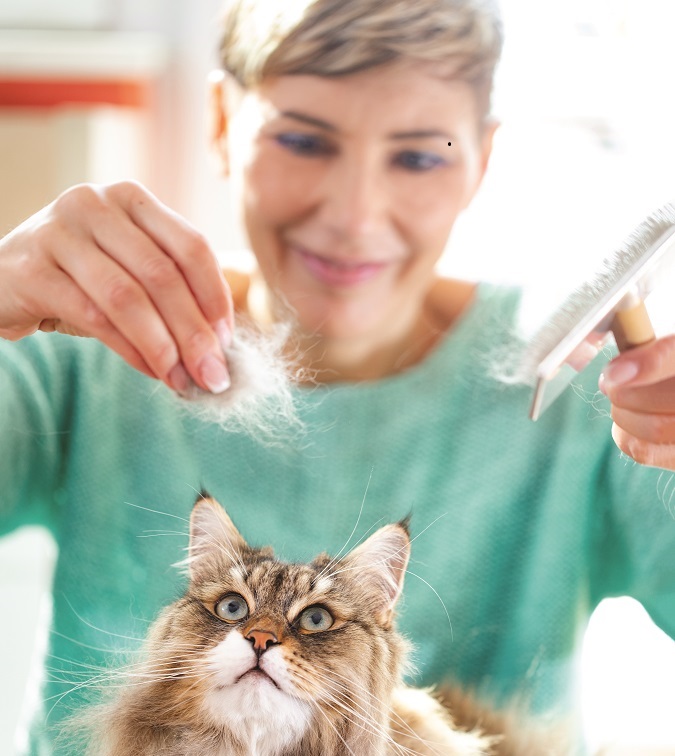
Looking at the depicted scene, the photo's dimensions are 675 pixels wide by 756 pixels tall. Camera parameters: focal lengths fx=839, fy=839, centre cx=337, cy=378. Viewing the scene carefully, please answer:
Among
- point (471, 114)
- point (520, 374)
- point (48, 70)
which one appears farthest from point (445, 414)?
point (48, 70)

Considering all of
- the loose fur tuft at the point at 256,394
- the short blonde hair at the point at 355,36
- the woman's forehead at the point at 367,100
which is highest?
the short blonde hair at the point at 355,36

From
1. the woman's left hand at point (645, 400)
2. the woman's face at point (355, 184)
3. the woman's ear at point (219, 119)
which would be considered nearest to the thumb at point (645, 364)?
the woman's left hand at point (645, 400)

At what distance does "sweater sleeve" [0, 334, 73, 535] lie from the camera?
396 mm

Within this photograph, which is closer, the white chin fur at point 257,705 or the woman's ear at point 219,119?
the white chin fur at point 257,705

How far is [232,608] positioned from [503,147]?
27 cm

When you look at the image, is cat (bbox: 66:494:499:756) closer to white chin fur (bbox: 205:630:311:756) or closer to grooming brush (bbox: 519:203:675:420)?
white chin fur (bbox: 205:630:311:756)

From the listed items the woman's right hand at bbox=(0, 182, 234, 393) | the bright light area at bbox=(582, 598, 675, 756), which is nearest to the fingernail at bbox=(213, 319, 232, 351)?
the woman's right hand at bbox=(0, 182, 234, 393)

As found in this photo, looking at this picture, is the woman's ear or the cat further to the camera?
the woman's ear

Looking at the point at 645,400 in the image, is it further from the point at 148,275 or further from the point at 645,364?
the point at 148,275

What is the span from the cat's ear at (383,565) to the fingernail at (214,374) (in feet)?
0.30

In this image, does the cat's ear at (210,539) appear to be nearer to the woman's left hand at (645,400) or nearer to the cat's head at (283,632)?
the cat's head at (283,632)

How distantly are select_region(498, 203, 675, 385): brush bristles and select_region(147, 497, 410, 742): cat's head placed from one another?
0.34 ft

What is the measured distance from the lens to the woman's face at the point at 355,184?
39cm

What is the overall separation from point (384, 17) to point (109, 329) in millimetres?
188
